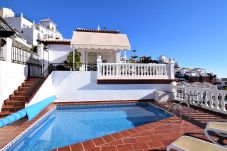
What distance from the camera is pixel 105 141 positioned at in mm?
6098

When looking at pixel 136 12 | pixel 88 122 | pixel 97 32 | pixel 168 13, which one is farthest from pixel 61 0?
pixel 88 122

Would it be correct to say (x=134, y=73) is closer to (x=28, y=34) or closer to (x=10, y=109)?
(x=10, y=109)

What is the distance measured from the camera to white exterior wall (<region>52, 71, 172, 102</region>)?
16094 millimetres

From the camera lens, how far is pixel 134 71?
17.0 meters

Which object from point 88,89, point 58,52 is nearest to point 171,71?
point 88,89

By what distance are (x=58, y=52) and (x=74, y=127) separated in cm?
1672

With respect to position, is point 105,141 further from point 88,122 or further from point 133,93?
point 133,93

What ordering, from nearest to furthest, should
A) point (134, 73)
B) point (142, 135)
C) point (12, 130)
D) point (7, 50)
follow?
point (142, 135)
point (12, 130)
point (7, 50)
point (134, 73)

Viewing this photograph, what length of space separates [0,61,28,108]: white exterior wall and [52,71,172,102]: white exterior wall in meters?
3.03

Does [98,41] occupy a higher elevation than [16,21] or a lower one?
lower

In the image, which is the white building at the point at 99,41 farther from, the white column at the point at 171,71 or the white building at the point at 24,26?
the white building at the point at 24,26

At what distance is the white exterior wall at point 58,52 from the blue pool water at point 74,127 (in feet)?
36.1

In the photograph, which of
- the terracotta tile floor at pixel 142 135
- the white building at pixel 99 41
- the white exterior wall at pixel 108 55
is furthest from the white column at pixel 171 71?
the terracotta tile floor at pixel 142 135

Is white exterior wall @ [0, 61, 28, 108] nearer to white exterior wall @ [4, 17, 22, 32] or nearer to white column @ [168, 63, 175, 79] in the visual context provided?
white column @ [168, 63, 175, 79]
